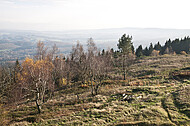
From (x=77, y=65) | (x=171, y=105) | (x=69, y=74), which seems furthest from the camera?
(x=69, y=74)

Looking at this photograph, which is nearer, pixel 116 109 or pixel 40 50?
pixel 116 109

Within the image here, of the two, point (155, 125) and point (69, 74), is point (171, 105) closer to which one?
point (155, 125)

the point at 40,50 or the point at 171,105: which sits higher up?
the point at 40,50

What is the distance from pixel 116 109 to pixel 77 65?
82.2ft

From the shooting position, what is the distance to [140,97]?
18.3 meters

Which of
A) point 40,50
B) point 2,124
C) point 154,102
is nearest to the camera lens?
point 2,124

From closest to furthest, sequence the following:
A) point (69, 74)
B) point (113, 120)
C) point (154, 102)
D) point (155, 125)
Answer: point (155, 125)
point (113, 120)
point (154, 102)
point (69, 74)

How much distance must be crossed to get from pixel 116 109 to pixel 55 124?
6899mm

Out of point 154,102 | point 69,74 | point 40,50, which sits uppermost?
point 40,50

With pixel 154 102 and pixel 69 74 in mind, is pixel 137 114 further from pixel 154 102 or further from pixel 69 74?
pixel 69 74

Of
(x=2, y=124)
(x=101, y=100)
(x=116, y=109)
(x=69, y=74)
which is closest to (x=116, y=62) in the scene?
(x=69, y=74)

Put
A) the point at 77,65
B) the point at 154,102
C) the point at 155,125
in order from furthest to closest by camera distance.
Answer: the point at 77,65, the point at 154,102, the point at 155,125

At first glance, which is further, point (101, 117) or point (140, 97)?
point (140, 97)

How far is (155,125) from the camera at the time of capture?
1080 centimetres
